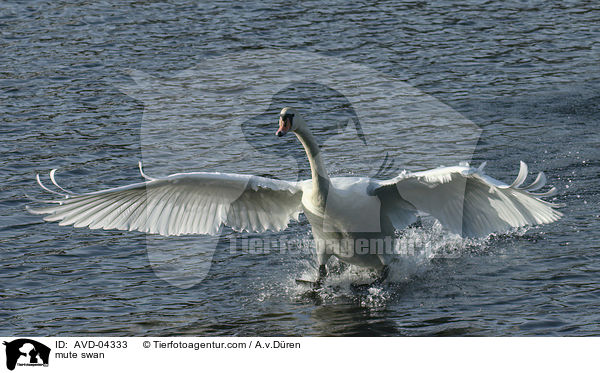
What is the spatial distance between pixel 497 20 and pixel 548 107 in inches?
216

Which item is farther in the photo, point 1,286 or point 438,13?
point 438,13

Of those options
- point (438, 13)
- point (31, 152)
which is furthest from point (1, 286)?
point (438, 13)

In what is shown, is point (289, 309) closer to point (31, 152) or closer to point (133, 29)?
point (31, 152)

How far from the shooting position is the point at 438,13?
2152 cm

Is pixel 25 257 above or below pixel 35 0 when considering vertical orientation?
below

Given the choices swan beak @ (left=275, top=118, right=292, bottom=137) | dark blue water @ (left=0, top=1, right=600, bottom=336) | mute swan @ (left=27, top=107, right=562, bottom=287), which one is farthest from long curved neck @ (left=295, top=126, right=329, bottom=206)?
dark blue water @ (left=0, top=1, right=600, bottom=336)

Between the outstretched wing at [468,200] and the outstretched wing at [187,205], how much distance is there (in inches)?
55.4
